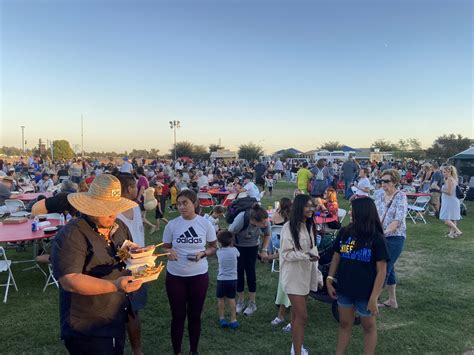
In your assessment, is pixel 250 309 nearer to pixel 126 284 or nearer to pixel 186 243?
pixel 186 243

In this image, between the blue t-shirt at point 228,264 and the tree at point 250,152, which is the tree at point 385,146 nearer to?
the tree at point 250,152

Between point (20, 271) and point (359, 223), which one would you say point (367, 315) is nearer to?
point (359, 223)

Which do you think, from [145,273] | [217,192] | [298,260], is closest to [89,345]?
[145,273]

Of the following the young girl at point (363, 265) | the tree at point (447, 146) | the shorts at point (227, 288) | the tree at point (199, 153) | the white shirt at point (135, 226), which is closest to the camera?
the young girl at point (363, 265)

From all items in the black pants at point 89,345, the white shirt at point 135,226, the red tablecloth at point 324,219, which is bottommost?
the red tablecloth at point 324,219

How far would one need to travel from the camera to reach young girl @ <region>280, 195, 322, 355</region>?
10.5 feet

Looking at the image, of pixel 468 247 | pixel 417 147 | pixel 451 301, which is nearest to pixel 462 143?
pixel 417 147

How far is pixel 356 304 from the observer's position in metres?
2.97

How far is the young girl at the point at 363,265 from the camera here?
284cm

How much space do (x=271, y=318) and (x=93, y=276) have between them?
3.11 metres

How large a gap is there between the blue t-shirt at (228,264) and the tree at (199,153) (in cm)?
4781

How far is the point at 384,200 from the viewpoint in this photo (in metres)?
4.49

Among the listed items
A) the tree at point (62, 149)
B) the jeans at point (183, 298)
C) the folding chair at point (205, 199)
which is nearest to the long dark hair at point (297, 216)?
the jeans at point (183, 298)

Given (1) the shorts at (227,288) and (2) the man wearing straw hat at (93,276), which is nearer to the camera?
(2) the man wearing straw hat at (93,276)
